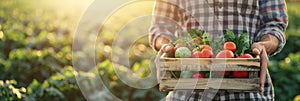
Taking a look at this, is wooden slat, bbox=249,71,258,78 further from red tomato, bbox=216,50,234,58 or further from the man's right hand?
the man's right hand

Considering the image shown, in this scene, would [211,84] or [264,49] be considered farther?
[264,49]

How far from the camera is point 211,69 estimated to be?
9.91 feet

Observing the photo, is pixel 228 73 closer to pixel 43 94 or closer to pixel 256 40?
pixel 256 40

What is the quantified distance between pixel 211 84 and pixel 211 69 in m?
0.07

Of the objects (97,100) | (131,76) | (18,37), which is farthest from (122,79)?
(18,37)

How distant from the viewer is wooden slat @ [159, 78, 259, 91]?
9.86 feet

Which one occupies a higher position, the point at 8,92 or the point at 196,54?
Answer: the point at 196,54

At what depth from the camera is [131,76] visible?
21.0ft

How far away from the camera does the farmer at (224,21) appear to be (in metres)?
3.38

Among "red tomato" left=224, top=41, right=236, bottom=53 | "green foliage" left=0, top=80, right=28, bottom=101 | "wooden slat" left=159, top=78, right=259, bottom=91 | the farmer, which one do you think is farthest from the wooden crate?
"green foliage" left=0, top=80, right=28, bottom=101

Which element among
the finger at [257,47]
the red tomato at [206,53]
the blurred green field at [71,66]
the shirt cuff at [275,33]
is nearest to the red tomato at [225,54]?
the red tomato at [206,53]

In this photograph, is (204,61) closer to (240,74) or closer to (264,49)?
(240,74)

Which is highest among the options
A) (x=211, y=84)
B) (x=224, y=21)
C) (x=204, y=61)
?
(x=224, y=21)

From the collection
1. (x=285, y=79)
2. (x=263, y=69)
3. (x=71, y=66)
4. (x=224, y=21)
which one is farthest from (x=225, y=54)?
(x=285, y=79)
